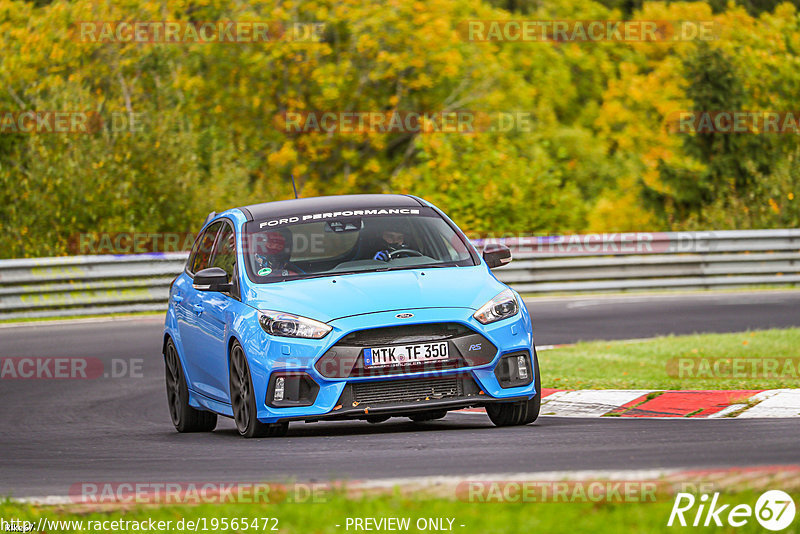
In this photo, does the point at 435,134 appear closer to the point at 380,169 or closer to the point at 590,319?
the point at 380,169

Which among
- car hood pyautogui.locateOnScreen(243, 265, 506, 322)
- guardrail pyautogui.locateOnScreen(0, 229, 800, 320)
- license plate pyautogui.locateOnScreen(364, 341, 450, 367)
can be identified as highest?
car hood pyautogui.locateOnScreen(243, 265, 506, 322)

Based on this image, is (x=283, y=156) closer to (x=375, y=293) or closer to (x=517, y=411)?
(x=517, y=411)

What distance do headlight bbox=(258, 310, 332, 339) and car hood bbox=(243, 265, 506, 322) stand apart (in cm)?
4

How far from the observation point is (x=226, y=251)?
10.5 m

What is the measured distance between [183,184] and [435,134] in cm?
713

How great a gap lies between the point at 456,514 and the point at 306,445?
3.14 meters

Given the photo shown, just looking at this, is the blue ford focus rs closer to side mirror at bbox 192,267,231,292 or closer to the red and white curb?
side mirror at bbox 192,267,231,292

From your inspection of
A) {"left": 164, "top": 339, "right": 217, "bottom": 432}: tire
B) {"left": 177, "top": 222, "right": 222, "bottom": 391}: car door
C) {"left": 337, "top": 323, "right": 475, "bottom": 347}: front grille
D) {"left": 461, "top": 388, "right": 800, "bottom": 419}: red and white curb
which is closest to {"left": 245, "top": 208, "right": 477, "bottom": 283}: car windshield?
{"left": 177, "top": 222, "right": 222, "bottom": 391}: car door

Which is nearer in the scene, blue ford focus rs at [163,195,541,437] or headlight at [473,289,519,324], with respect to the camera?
blue ford focus rs at [163,195,541,437]

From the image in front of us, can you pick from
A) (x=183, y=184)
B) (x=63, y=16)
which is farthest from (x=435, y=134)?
(x=63, y=16)

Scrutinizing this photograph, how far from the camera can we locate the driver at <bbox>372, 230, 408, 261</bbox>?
32.4 ft

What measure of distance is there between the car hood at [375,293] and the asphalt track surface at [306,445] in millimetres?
852

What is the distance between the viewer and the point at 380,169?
39.7m

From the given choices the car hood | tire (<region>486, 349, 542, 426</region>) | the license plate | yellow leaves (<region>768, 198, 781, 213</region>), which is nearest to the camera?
the license plate
